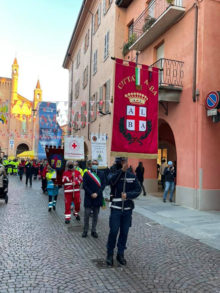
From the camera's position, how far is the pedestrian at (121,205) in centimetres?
486

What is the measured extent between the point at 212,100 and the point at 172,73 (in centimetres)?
262

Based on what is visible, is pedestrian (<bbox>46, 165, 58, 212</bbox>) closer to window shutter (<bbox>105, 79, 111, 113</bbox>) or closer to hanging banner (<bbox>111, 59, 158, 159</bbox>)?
hanging banner (<bbox>111, 59, 158, 159</bbox>)

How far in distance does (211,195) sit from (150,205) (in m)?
2.35

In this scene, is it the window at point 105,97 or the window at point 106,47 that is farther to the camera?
the window at point 106,47

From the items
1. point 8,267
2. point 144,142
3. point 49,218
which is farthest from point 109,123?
point 8,267

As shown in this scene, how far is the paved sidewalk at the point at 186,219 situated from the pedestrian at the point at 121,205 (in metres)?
2.32

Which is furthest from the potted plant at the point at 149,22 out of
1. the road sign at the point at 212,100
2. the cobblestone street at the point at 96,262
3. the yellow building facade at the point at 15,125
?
the yellow building facade at the point at 15,125

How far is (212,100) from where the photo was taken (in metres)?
10.1

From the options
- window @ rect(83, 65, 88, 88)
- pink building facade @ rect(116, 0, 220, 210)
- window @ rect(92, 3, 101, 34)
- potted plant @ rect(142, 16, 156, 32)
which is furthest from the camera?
window @ rect(83, 65, 88, 88)

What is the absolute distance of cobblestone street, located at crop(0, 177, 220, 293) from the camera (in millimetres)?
4059

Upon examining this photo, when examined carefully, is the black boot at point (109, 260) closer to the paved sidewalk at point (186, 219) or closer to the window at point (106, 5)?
the paved sidewalk at point (186, 219)

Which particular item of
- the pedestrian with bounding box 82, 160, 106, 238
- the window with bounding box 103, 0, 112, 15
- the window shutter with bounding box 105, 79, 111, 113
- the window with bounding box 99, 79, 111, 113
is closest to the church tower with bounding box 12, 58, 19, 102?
the window with bounding box 103, 0, 112, 15

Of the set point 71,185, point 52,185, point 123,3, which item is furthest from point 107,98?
point 71,185

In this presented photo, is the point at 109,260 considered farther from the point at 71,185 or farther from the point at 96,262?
the point at 71,185
